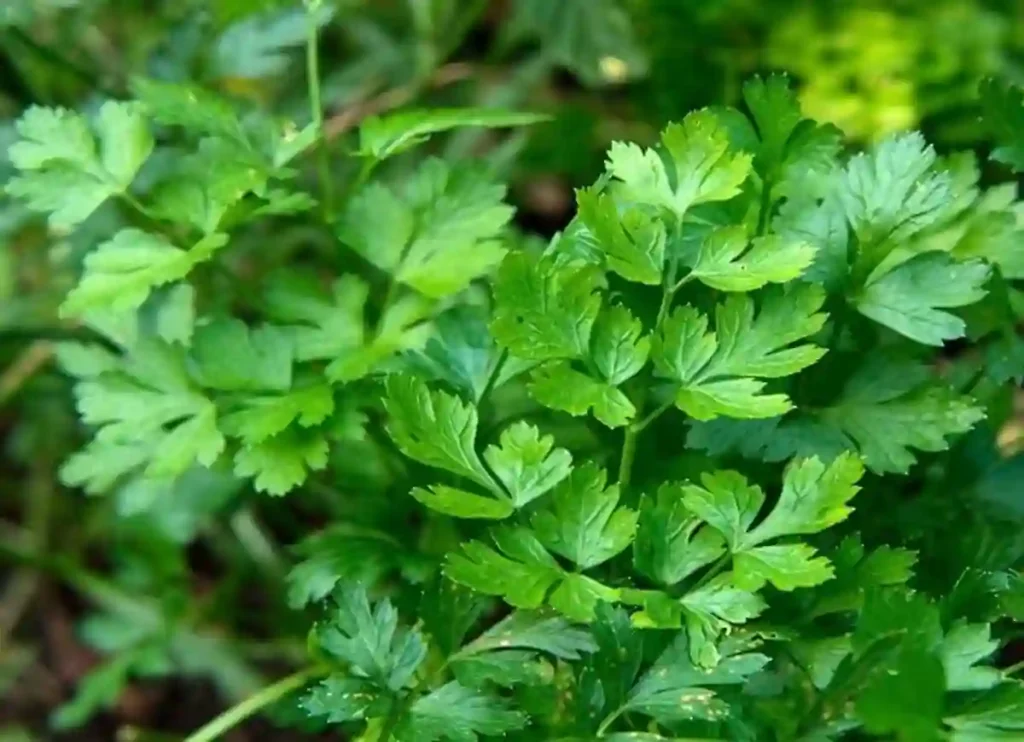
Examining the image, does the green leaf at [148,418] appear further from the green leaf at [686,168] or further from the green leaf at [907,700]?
the green leaf at [907,700]

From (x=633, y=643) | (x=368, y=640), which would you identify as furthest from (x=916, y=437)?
(x=368, y=640)

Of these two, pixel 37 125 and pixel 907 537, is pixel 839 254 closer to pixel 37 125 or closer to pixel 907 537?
pixel 907 537

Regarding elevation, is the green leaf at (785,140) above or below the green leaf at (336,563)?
above

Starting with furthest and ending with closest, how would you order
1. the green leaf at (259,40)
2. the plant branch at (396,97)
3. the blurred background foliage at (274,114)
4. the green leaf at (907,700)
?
the plant branch at (396,97)
the blurred background foliage at (274,114)
the green leaf at (259,40)
the green leaf at (907,700)

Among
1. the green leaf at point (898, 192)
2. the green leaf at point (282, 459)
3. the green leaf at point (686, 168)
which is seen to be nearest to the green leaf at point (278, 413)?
the green leaf at point (282, 459)

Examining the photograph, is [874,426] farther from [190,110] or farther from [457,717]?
[190,110]

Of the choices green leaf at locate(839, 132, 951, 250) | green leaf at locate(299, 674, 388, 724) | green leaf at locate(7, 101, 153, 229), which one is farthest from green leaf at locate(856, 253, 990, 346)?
green leaf at locate(7, 101, 153, 229)
